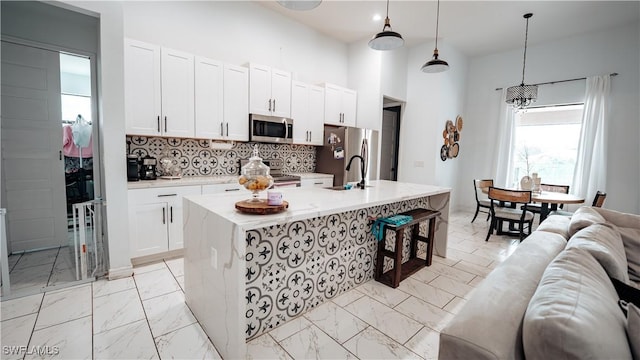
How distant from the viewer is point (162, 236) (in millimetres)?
2967

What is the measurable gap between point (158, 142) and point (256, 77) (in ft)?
5.00

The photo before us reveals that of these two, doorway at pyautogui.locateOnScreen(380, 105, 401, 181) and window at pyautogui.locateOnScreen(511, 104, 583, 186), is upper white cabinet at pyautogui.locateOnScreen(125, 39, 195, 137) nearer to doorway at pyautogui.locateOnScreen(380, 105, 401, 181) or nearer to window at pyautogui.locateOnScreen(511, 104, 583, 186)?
doorway at pyautogui.locateOnScreen(380, 105, 401, 181)

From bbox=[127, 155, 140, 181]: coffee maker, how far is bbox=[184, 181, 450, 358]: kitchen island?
1.43m

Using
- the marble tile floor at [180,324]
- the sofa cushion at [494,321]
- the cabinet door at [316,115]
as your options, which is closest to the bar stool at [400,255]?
the marble tile floor at [180,324]

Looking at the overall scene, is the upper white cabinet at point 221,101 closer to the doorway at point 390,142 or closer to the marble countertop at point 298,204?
the marble countertop at point 298,204

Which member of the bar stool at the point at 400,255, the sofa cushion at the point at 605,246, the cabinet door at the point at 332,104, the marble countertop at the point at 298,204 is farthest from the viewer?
the cabinet door at the point at 332,104

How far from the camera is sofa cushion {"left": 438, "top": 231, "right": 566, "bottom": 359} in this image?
782 mm

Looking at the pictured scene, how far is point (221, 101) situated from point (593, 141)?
19.5ft

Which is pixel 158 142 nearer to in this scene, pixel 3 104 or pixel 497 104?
pixel 3 104

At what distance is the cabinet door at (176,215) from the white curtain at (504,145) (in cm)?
570

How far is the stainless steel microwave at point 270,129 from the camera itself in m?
3.81

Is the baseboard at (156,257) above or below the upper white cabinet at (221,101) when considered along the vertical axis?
below

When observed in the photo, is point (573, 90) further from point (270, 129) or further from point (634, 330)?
point (634, 330)

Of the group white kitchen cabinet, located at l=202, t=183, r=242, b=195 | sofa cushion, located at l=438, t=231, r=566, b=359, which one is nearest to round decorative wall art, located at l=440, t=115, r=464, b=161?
white kitchen cabinet, located at l=202, t=183, r=242, b=195
